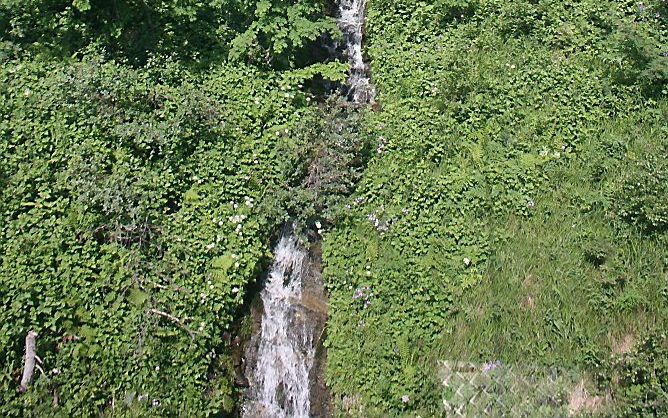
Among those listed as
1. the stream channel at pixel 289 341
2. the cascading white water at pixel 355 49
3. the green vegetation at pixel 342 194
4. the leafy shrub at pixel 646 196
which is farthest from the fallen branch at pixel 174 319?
the leafy shrub at pixel 646 196

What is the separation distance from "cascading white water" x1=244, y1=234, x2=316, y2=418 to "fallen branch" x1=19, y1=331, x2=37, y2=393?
2328 mm

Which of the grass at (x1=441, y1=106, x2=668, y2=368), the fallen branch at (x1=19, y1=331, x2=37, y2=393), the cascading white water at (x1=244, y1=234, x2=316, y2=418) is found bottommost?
the cascading white water at (x1=244, y1=234, x2=316, y2=418)

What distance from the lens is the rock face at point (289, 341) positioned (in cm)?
692

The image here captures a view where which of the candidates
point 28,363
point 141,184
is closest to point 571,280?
point 141,184

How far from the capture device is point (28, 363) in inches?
241

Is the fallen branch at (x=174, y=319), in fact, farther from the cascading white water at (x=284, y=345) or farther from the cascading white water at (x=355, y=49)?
the cascading white water at (x=355, y=49)

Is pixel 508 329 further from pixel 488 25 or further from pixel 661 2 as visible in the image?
pixel 661 2

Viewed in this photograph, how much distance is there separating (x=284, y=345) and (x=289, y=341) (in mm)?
76

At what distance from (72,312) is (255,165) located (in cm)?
284

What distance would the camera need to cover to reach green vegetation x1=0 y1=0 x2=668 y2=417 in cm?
637

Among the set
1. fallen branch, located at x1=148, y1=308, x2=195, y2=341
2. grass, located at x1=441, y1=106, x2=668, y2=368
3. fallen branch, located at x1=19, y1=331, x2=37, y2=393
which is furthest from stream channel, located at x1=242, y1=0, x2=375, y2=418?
fallen branch, located at x1=19, y1=331, x2=37, y2=393

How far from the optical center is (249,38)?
870cm

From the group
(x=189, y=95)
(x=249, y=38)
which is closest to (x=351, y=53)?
(x=249, y=38)

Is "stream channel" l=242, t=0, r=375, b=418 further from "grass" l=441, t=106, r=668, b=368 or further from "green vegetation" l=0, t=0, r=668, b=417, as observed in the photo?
"grass" l=441, t=106, r=668, b=368
